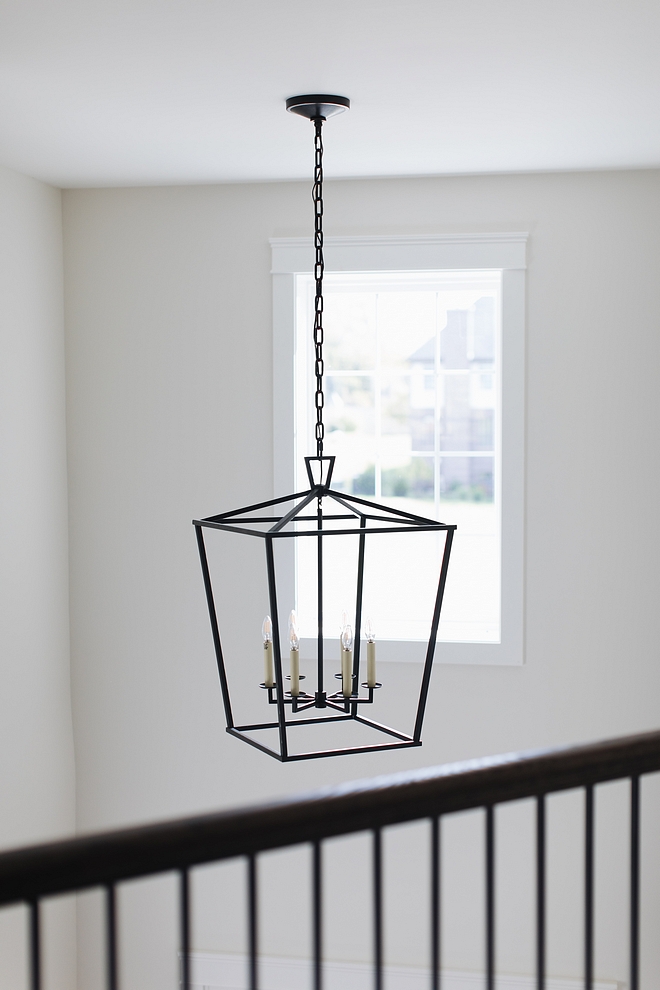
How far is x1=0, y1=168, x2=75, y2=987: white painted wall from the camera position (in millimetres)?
3316

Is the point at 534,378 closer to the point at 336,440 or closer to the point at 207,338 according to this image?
the point at 336,440

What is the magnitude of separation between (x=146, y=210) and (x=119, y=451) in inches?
36.6

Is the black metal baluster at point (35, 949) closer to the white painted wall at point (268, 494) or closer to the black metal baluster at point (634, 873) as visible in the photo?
the black metal baluster at point (634, 873)

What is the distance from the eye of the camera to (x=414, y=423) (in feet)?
12.2

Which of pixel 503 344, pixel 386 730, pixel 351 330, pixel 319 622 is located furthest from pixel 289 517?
pixel 351 330

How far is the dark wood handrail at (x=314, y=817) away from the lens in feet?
2.45

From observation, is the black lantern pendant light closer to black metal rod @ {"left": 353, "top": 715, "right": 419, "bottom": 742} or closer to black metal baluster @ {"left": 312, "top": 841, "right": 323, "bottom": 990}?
black metal rod @ {"left": 353, "top": 715, "right": 419, "bottom": 742}

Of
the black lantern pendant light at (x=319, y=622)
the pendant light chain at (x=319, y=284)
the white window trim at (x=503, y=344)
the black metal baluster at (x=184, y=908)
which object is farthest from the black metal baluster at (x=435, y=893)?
the white window trim at (x=503, y=344)

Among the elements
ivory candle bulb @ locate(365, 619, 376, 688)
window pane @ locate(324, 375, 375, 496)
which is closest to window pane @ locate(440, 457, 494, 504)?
window pane @ locate(324, 375, 375, 496)

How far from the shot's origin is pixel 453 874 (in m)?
3.61

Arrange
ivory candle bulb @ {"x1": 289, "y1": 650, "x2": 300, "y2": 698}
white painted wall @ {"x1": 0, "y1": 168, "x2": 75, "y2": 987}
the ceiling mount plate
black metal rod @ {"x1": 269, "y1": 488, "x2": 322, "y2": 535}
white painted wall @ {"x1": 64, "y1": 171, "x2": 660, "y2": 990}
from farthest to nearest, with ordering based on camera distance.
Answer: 1. white painted wall @ {"x1": 64, "y1": 171, "x2": 660, "y2": 990}
2. white painted wall @ {"x1": 0, "y1": 168, "x2": 75, "y2": 987}
3. the ceiling mount plate
4. ivory candle bulb @ {"x1": 289, "y1": 650, "x2": 300, "y2": 698}
5. black metal rod @ {"x1": 269, "y1": 488, "x2": 322, "y2": 535}

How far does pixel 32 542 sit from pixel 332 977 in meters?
2.01

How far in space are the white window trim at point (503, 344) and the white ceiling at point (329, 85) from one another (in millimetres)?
258

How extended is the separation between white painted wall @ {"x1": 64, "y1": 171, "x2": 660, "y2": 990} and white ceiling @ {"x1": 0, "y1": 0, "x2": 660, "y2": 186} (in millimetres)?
202
